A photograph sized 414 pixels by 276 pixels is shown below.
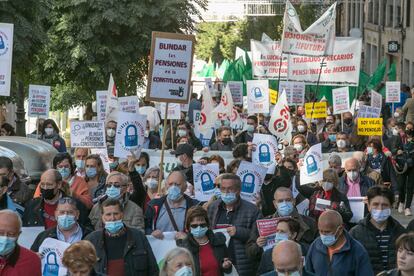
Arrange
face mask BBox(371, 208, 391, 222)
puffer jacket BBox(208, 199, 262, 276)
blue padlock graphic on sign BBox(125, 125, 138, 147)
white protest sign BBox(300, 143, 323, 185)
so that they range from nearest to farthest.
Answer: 1. face mask BBox(371, 208, 391, 222)
2. puffer jacket BBox(208, 199, 262, 276)
3. white protest sign BBox(300, 143, 323, 185)
4. blue padlock graphic on sign BBox(125, 125, 138, 147)

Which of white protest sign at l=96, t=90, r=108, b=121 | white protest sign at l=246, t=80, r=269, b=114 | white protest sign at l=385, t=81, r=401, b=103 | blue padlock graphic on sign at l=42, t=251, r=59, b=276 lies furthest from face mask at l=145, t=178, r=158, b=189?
white protest sign at l=385, t=81, r=401, b=103

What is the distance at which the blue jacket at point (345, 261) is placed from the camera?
10.2 metres

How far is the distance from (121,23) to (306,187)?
16364 millimetres

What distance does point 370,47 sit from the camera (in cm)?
6072

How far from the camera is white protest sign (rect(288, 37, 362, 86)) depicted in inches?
1190

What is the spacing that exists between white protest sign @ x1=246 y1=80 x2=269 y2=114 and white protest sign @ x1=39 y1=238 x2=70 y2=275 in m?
15.7

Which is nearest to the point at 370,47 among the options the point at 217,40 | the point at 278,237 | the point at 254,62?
the point at 217,40

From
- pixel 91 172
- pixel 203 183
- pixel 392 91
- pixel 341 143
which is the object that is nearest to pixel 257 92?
pixel 392 91

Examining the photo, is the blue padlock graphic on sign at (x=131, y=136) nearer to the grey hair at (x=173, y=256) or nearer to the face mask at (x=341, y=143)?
the face mask at (x=341, y=143)

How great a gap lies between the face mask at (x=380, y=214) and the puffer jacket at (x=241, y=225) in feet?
3.53

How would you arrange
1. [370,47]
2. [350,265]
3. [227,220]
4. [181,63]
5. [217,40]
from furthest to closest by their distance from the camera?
[217,40]
[370,47]
[181,63]
[227,220]
[350,265]

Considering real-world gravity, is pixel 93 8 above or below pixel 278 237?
above

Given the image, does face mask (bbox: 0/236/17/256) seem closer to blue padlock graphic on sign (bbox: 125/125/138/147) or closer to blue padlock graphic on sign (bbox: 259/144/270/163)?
blue padlock graphic on sign (bbox: 125/125/138/147)

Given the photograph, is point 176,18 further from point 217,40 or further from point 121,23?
point 217,40
